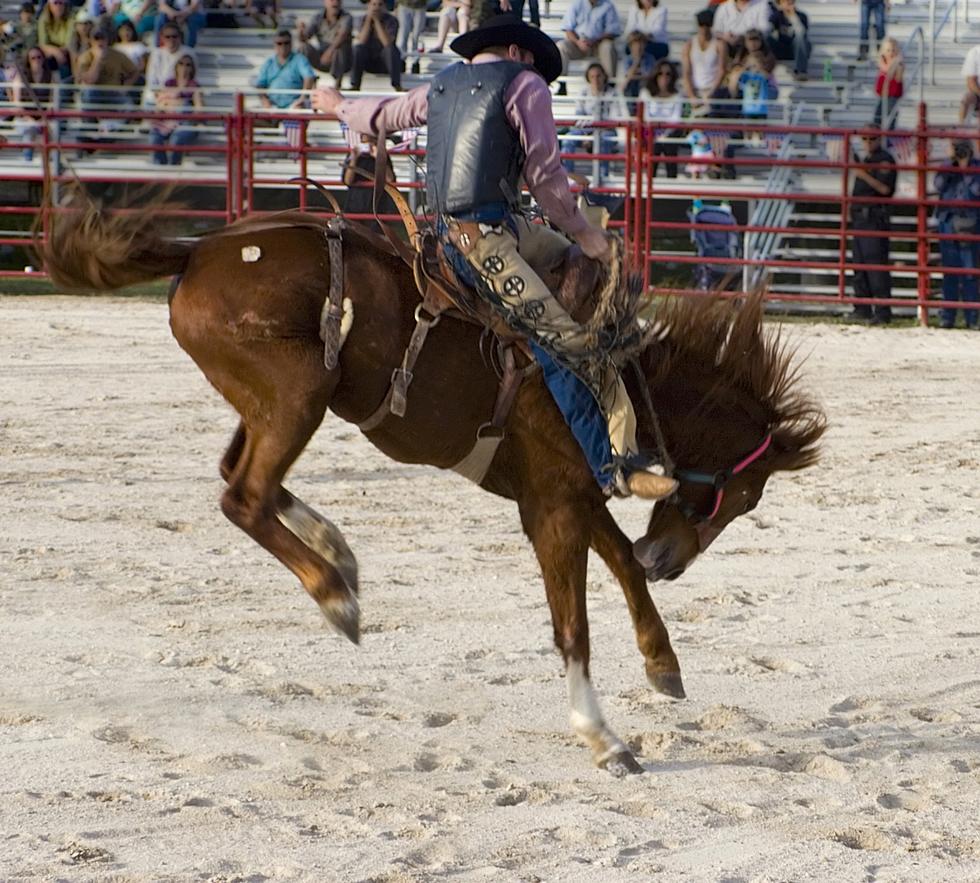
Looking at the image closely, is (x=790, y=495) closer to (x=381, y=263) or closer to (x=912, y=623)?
(x=912, y=623)

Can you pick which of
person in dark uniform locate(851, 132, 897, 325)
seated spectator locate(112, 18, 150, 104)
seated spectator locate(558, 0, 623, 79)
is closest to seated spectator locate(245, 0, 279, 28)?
seated spectator locate(112, 18, 150, 104)

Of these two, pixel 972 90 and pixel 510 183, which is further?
pixel 972 90

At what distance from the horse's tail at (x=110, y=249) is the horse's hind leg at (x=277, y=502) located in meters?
0.53

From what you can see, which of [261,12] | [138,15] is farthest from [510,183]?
[261,12]

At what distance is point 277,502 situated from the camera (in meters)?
4.64

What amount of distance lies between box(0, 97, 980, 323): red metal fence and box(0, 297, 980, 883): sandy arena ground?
5.71 m

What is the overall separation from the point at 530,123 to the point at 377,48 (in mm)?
13204

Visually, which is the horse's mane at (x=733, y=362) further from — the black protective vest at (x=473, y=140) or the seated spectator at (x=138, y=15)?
the seated spectator at (x=138, y=15)

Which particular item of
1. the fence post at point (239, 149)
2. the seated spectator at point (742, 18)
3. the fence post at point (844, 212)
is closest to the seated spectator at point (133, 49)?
the fence post at point (239, 149)

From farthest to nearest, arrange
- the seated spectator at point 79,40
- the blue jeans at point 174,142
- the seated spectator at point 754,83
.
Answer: the seated spectator at point 79,40, the seated spectator at point 754,83, the blue jeans at point 174,142

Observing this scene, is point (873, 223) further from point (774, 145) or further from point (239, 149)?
point (239, 149)

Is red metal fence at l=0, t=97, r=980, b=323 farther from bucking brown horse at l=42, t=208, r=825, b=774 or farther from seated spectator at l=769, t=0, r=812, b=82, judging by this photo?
bucking brown horse at l=42, t=208, r=825, b=774

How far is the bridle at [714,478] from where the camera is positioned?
16.5 ft

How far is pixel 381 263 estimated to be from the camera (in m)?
4.70
